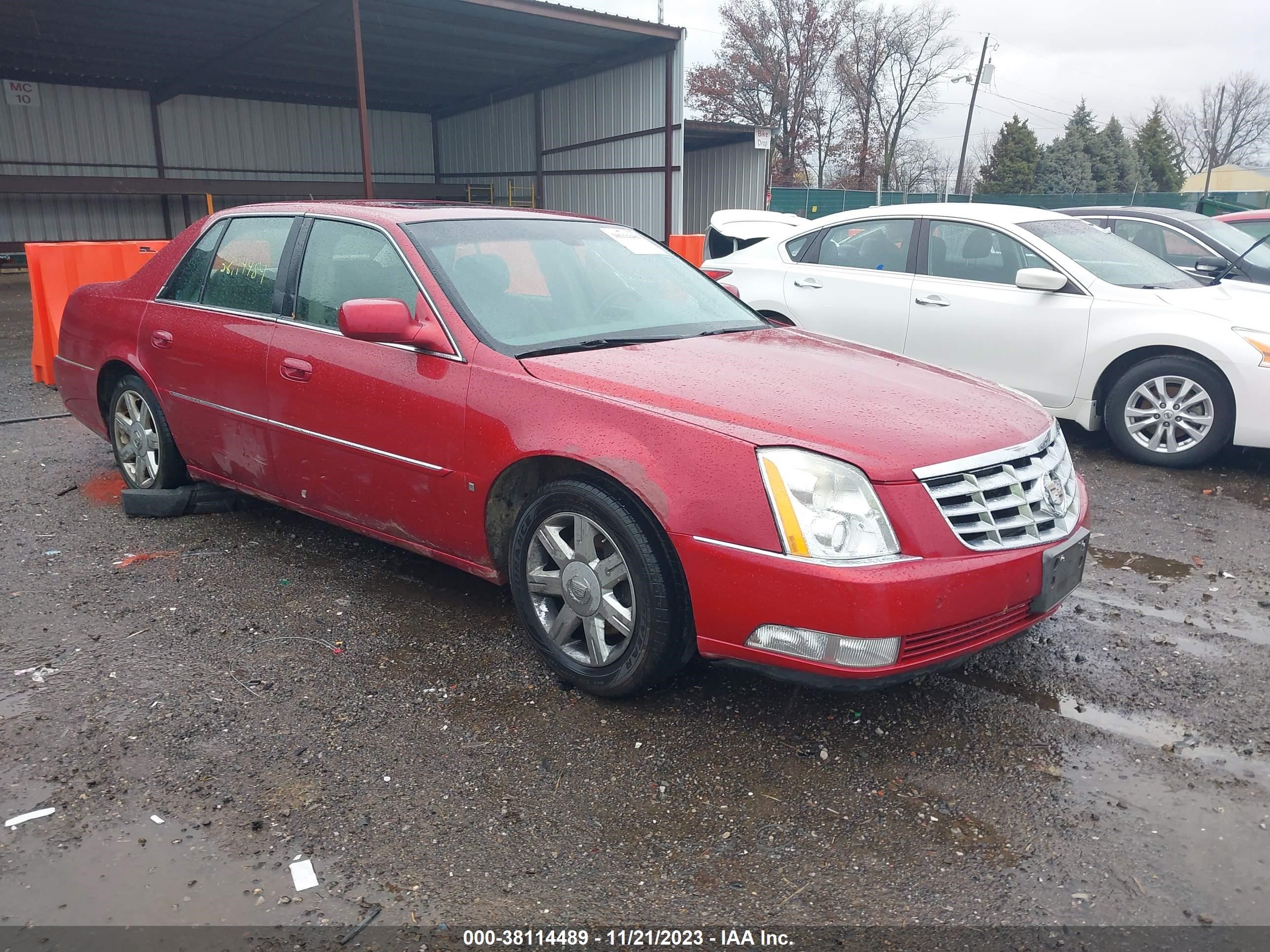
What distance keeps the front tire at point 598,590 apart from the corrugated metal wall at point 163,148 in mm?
25241

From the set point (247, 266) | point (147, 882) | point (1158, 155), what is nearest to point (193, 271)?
point (247, 266)

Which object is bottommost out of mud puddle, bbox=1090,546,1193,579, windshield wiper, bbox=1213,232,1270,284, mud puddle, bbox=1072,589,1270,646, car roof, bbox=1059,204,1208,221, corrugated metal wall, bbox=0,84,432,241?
mud puddle, bbox=1072,589,1270,646

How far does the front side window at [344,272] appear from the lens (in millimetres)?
3805

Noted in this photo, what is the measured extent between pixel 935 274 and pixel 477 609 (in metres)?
4.41

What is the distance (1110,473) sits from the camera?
6027mm

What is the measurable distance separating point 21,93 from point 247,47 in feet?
24.6

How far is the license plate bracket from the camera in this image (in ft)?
9.68

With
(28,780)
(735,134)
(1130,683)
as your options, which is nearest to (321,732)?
(28,780)

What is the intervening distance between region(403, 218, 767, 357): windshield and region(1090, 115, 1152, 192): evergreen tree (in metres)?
51.0

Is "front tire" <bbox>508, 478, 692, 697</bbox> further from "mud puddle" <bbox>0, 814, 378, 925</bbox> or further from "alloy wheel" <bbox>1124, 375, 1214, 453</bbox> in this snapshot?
"alloy wheel" <bbox>1124, 375, 1214, 453</bbox>

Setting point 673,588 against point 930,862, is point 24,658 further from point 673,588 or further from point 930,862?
point 930,862

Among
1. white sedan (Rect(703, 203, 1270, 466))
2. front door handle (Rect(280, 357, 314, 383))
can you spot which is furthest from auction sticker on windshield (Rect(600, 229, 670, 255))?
white sedan (Rect(703, 203, 1270, 466))

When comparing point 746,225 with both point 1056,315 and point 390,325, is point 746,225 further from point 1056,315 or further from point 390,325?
point 390,325

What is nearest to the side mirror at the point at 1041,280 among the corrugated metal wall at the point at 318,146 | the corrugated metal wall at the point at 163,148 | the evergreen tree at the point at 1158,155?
the corrugated metal wall at the point at 318,146
